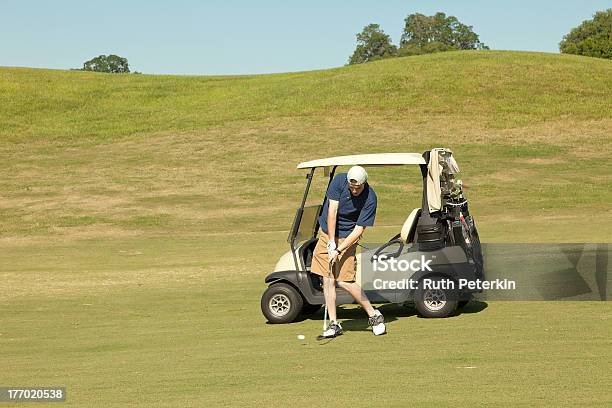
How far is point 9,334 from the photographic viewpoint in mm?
11852

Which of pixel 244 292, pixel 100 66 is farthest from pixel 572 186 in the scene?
pixel 100 66

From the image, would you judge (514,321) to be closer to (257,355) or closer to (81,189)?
(257,355)

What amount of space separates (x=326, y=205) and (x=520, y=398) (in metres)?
3.95

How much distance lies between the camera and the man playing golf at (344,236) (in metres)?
10.3

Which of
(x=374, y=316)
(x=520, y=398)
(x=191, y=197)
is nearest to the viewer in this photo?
(x=520, y=398)

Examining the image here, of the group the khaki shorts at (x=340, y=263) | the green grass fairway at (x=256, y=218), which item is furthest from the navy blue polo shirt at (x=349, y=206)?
the green grass fairway at (x=256, y=218)

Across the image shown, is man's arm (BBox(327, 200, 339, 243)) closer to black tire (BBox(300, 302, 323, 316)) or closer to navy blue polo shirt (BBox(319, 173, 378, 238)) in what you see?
navy blue polo shirt (BBox(319, 173, 378, 238))

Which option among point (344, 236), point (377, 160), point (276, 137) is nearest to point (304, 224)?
point (377, 160)

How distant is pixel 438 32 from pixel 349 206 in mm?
139519

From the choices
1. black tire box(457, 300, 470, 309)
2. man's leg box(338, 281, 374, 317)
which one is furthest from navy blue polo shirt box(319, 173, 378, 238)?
black tire box(457, 300, 470, 309)

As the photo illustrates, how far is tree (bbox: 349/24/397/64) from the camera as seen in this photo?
149375 mm

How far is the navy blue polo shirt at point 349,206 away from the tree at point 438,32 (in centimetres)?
13513

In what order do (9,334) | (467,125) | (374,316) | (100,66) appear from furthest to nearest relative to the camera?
(100,66), (467,125), (9,334), (374,316)

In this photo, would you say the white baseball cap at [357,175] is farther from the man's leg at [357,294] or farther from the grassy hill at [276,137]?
the grassy hill at [276,137]
